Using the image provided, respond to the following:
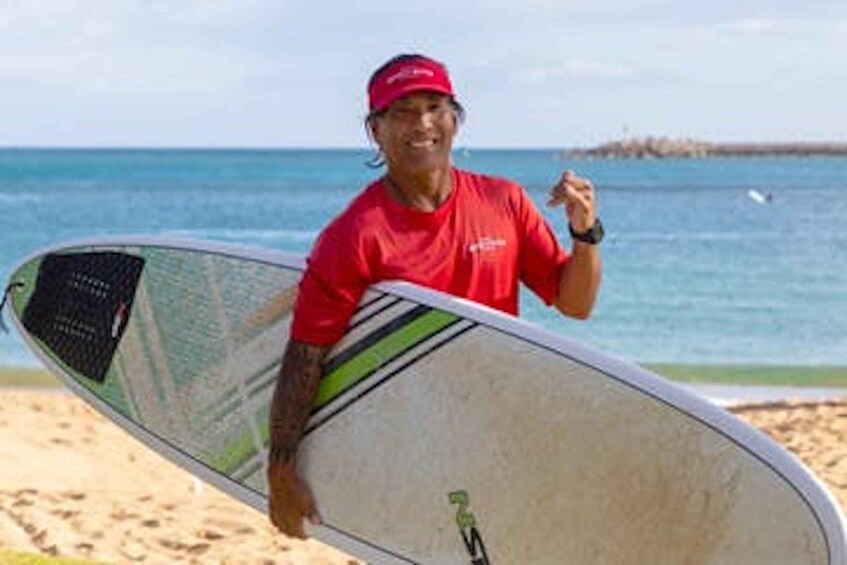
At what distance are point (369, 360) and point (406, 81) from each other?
605 mm

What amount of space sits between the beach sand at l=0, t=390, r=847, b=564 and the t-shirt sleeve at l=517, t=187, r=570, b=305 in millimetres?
2470

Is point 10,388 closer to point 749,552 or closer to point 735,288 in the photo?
point 749,552

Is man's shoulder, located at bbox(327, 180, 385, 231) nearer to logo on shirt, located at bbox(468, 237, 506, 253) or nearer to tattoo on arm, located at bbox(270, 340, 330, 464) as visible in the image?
logo on shirt, located at bbox(468, 237, 506, 253)

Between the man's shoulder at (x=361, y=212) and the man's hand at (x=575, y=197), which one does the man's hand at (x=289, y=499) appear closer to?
the man's shoulder at (x=361, y=212)

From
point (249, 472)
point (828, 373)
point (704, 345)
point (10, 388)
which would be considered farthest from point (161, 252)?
point (704, 345)

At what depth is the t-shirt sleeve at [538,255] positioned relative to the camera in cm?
318

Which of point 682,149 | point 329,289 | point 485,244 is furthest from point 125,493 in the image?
point 682,149

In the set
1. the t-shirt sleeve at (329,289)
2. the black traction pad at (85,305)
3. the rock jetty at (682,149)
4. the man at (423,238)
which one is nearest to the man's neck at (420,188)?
the man at (423,238)

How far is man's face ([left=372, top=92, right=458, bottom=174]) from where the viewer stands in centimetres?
305

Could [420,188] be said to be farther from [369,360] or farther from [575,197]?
[369,360]

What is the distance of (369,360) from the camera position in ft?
11.1

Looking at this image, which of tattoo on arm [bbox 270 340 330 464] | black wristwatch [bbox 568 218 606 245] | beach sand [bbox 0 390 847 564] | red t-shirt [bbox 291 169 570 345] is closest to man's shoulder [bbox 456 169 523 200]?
red t-shirt [bbox 291 169 570 345]

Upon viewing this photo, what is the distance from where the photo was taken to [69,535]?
5.68 m

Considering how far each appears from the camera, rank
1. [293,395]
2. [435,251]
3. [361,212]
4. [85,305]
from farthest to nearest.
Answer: [85,305] → [293,395] → [435,251] → [361,212]
